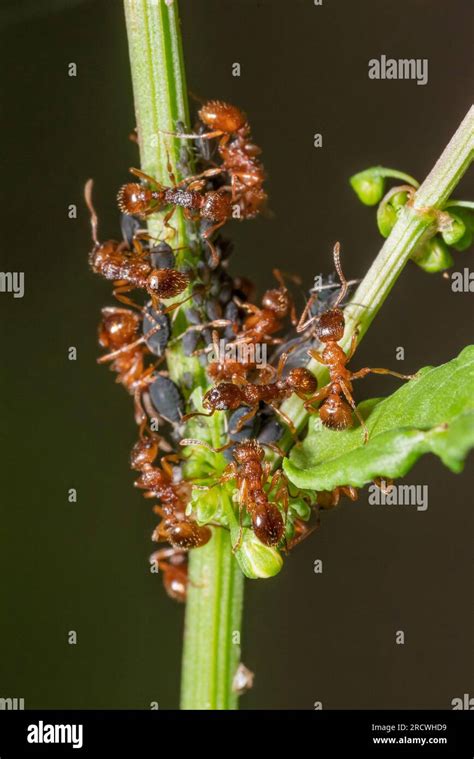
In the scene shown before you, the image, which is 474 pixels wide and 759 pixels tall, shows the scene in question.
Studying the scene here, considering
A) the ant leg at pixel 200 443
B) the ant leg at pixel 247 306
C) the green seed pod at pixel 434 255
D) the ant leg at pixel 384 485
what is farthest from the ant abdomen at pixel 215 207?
the ant leg at pixel 384 485

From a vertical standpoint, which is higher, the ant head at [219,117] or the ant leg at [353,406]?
the ant head at [219,117]

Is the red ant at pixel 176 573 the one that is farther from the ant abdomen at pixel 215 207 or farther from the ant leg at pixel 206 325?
the ant abdomen at pixel 215 207

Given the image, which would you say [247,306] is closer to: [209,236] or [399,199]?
[209,236]

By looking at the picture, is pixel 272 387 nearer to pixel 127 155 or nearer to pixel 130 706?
pixel 127 155

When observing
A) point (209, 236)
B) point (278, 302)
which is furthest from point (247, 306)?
point (278, 302)

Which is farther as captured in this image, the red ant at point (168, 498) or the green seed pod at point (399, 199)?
the red ant at point (168, 498)

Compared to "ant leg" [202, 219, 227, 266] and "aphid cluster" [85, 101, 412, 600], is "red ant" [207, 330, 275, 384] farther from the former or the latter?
"ant leg" [202, 219, 227, 266]

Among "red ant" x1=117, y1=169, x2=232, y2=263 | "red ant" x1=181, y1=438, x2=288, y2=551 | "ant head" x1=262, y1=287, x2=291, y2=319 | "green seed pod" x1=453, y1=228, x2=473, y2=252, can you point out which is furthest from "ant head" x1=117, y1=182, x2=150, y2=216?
"green seed pod" x1=453, y1=228, x2=473, y2=252
